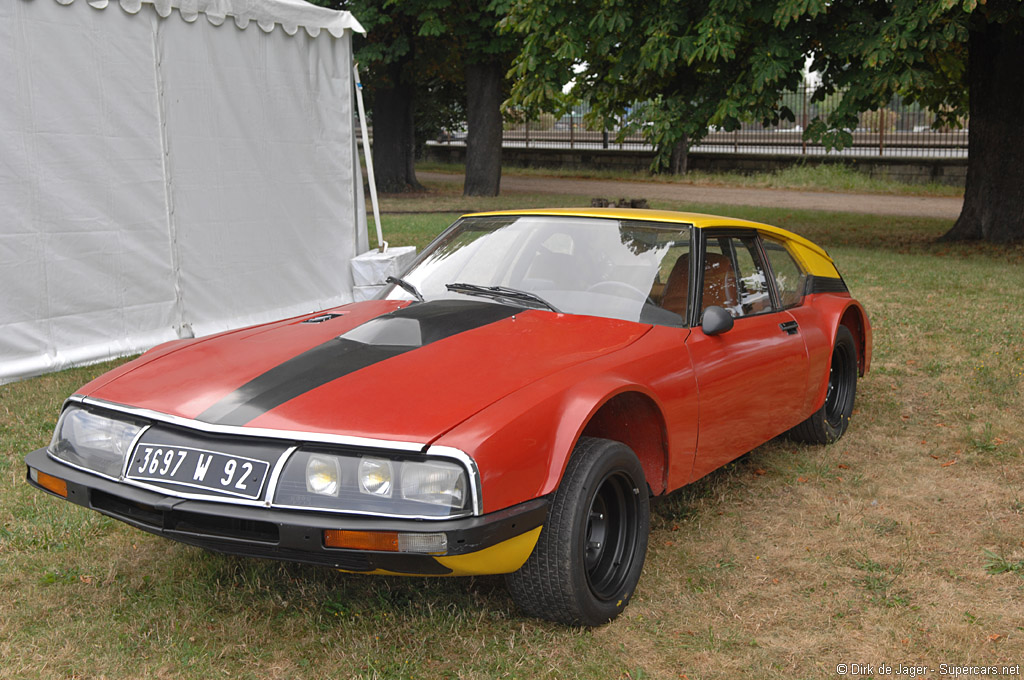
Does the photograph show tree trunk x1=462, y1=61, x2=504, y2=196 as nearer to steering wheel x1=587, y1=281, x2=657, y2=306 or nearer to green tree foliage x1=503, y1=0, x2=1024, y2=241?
green tree foliage x1=503, y1=0, x2=1024, y2=241

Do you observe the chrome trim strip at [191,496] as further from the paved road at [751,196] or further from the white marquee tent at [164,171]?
the paved road at [751,196]

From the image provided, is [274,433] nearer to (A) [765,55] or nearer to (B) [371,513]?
(B) [371,513]

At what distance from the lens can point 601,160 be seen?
3303 centimetres

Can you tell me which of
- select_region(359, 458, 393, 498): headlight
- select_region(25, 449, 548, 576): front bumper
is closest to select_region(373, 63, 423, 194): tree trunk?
select_region(25, 449, 548, 576): front bumper

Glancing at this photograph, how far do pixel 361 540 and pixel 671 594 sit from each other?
138 cm

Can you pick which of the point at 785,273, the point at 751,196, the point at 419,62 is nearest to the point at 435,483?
the point at 785,273

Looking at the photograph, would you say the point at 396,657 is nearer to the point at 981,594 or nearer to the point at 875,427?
the point at 981,594

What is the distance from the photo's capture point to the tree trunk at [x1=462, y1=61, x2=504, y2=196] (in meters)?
21.7

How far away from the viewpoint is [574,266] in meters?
4.25

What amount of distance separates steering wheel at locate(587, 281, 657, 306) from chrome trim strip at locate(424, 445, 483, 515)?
1.52 metres

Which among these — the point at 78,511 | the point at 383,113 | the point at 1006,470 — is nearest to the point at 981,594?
the point at 1006,470

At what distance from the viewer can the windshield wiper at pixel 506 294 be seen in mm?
4098

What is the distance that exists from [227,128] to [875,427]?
5.78 m

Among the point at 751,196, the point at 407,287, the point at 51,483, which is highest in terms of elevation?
the point at 751,196
